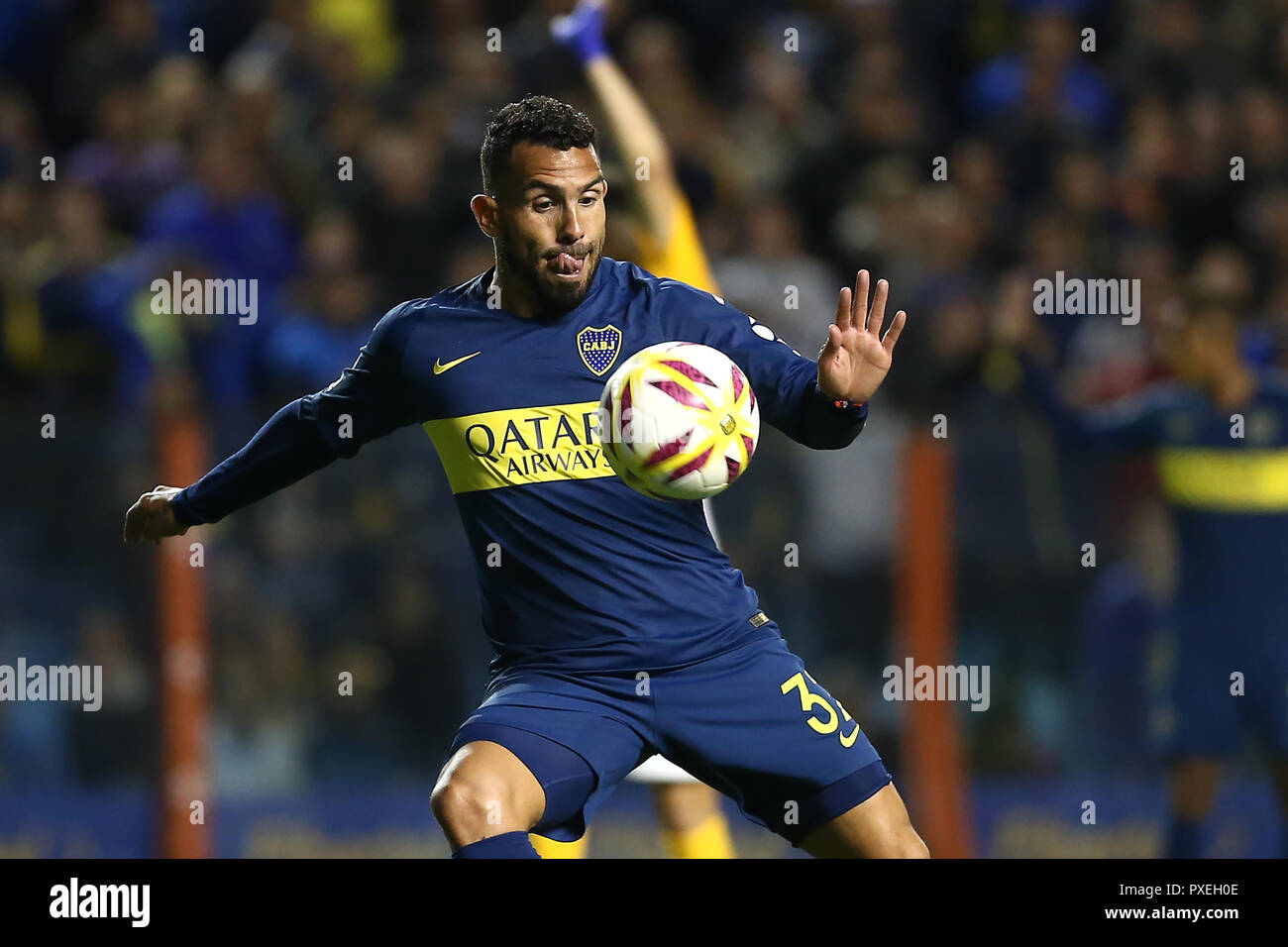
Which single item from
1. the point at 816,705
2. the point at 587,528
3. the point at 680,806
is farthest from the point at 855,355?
the point at 680,806

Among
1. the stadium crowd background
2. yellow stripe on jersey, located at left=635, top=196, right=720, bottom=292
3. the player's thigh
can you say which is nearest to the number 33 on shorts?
the player's thigh

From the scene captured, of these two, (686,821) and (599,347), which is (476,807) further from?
(686,821)

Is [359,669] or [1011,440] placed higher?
[1011,440]

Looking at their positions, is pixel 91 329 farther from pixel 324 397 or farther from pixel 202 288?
pixel 324 397

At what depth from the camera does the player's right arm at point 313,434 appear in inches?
188

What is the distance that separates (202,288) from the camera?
28.9 ft

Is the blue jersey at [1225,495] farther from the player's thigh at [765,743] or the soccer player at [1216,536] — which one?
the player's thigh at [765,743]

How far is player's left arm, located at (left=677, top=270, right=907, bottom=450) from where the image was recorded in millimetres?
4414

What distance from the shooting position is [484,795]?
426cm

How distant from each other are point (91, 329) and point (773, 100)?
3608 millimetres

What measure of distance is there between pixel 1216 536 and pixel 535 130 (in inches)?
179

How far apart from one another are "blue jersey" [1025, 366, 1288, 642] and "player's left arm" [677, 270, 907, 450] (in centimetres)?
380

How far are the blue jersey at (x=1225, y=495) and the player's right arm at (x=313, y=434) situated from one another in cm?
412
